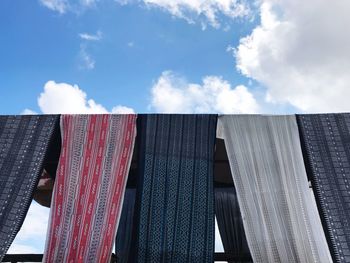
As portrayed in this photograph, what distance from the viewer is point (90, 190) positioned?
3.99 metres

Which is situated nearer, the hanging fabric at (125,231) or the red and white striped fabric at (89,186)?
the red and white striped fabric at (89,186)

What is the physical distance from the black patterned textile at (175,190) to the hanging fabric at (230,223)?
5.36 ft

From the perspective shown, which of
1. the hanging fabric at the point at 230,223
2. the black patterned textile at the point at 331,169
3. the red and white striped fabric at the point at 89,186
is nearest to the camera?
the black patterned textile at the point at 331,169

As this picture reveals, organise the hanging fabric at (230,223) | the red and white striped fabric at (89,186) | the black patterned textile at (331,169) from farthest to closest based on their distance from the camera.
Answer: the hanging fabric at (230,223), the red and white striped fabric at (89,186), the black patterned textile at (331,169)

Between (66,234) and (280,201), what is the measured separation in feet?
6.23

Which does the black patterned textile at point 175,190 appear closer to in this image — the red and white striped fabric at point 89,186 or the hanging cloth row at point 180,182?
the hanging cloth row at point 180,182

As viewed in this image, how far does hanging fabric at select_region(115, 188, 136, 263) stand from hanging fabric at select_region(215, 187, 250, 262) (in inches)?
44.9

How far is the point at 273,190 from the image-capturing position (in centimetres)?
390

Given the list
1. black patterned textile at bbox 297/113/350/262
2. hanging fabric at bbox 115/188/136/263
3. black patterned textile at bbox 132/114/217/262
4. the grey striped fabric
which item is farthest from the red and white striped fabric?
black patterned textile at bbox 297/113/350/262

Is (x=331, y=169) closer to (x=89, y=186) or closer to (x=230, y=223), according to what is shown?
(x=230, y=223)

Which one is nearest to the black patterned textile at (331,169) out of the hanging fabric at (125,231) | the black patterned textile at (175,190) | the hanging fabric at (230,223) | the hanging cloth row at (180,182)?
the hanging cloth row at (180,182)

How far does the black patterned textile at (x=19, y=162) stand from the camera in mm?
3812

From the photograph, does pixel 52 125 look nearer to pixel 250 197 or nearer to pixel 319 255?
pixel 250 197

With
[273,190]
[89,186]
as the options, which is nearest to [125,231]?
[89,186]
